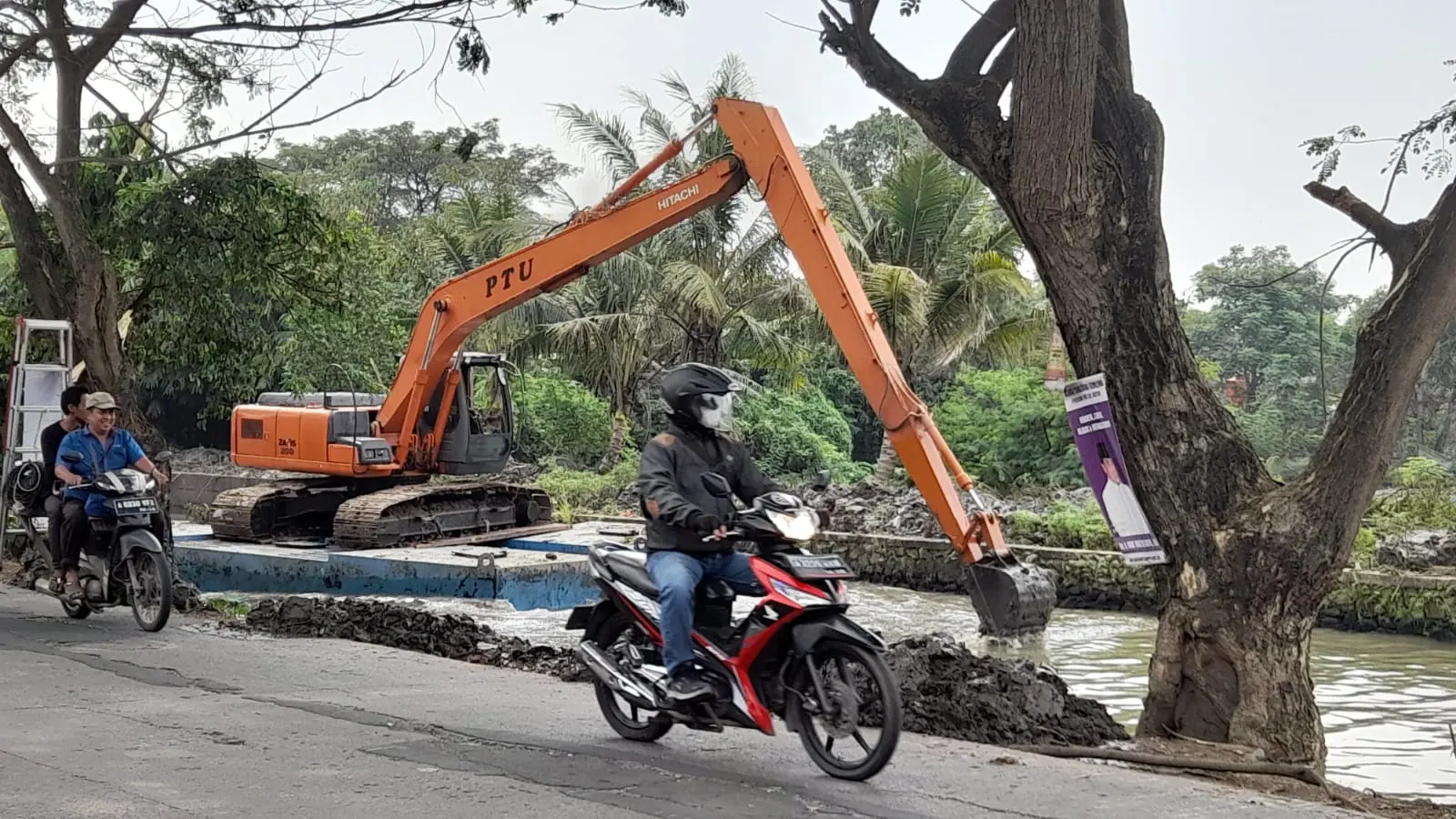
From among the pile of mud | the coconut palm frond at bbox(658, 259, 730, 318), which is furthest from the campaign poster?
the coconut palm frond at bbox(658, 259, 730, 318)

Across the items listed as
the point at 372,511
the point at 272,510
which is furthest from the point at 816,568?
the point at 272,510

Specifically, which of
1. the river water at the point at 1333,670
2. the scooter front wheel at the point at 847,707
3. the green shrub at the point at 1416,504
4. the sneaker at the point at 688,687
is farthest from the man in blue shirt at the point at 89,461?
the green shrub at the point at 1416,504

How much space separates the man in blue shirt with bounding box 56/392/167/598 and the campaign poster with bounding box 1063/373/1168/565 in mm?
7093

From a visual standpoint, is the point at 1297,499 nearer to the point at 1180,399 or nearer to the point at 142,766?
the point at 1180,399

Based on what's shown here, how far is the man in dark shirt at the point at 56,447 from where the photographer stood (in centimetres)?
1145

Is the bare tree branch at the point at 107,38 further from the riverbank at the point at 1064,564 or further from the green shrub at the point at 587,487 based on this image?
the green shrub at the point at 587,487

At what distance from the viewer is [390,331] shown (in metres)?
32.0

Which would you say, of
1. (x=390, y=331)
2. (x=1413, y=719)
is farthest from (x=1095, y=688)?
(x=390, y=331)

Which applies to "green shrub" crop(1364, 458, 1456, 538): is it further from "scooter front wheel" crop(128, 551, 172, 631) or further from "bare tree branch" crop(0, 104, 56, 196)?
"bare tree branch" crop(0, 104, 56, 196)

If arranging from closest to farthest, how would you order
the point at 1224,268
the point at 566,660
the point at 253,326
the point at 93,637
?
1. the point at 566,660
2. the point at 93,637
3. the point at 253,326
4. the point at 1224,268

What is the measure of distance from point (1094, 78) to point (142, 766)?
6.23 m

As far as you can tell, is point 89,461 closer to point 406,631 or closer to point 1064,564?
point 406,631

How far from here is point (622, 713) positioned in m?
7.46

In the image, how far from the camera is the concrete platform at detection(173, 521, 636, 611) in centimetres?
1750
